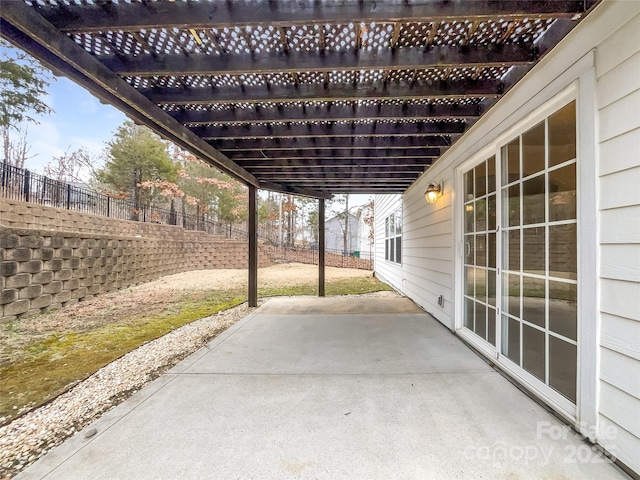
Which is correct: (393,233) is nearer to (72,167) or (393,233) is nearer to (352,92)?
(352,92)

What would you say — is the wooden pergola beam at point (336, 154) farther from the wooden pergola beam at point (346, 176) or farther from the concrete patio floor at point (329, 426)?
the concrete patio floor at point (329, 426)

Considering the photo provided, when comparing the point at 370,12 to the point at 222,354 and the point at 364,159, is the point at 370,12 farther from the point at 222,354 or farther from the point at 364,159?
the point at 222,354

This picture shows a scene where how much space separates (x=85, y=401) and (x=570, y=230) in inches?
150

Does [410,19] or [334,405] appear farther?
[334,405]

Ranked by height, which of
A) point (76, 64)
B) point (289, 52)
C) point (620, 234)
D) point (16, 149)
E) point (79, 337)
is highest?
point (16, 149)

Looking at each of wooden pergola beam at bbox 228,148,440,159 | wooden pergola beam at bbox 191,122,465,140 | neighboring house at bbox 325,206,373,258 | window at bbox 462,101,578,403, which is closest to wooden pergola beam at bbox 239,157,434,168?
wooden pergola beam at bbox 228,148,440,159

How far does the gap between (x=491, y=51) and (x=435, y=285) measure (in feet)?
11.0

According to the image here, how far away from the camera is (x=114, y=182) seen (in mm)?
11914

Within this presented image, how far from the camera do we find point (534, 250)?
220 centimetres

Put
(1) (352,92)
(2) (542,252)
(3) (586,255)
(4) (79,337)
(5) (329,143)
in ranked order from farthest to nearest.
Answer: (5) (329,143) < (4) (79,337) < (1) (352,92) < (2) (542,252) < (3) (586,255)

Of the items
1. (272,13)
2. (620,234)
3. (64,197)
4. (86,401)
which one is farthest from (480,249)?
(64,197)

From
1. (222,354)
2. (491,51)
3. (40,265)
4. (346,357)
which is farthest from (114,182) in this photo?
(491,51)

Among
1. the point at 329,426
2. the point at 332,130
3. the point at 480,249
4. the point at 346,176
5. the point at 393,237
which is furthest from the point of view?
the point at 393,237

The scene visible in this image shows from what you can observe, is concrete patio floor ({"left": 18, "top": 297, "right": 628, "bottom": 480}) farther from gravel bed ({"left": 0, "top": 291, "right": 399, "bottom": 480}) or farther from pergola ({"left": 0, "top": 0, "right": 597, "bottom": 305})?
pergola ({"left": 0, "top": 0, "right": 597, "bottom": 305})
